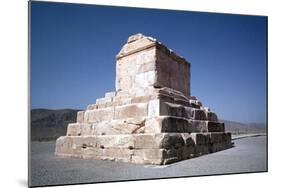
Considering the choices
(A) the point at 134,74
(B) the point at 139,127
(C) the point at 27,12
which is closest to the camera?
(C) the point at 27,12

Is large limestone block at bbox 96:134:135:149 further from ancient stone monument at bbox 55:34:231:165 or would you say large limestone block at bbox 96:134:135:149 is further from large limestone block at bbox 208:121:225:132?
large limestone block at bbox 208:121:225:132

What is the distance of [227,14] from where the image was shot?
869 cm

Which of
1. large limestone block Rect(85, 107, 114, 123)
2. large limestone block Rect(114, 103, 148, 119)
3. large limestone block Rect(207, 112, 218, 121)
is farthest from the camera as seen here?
large limestone block Rect(207, 112, 218, 121)

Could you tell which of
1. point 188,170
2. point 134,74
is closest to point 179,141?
point 188,170

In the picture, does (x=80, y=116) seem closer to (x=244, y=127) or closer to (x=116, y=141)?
(x=116, y=141)

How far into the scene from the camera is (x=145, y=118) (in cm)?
766

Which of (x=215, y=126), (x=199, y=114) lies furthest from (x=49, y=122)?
(x=215, y=126)

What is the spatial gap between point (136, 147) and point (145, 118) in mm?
497

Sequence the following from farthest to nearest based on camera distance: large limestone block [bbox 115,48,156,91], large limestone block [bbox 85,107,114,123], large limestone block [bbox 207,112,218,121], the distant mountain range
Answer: large limestone block [bbox 207,112,218,121] → large limestone block [bbox 115,48,156,91] → large limestone block [bbox 85,107,114,123] → the distant mountain range

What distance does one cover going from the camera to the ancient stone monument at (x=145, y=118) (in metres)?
7.54

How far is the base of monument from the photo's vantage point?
7411 millimetres

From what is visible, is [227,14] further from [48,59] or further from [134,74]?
[48,59]

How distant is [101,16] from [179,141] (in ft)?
8.00

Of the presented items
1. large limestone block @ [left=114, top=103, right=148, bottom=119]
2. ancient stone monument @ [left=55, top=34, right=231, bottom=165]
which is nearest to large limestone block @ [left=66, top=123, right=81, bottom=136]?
ancient stone monument @ [left=55, top=34, right=231, bottom=165]
